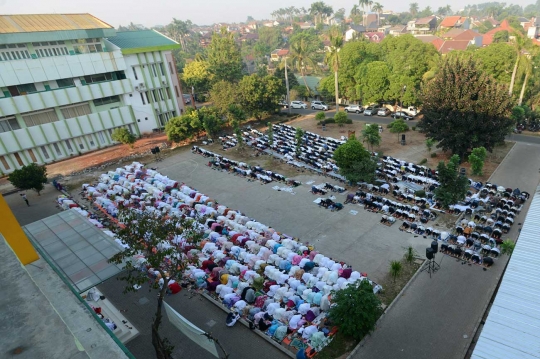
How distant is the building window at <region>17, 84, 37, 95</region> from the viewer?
39.3m

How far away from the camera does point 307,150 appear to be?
38156 mm

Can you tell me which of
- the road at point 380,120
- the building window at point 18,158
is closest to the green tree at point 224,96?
the road at point 380,120

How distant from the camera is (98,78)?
44781mm

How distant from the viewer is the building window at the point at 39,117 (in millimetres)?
40391

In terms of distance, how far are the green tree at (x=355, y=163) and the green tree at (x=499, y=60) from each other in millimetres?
27449

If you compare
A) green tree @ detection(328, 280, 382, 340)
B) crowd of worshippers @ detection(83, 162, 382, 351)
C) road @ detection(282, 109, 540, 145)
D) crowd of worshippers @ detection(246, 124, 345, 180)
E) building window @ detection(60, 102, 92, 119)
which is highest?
building window @ detection(60, 102, 92, 119)

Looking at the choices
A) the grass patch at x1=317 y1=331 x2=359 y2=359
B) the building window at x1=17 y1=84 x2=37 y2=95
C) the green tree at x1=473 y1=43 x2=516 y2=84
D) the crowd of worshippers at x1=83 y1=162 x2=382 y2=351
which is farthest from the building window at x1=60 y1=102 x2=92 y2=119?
the green tree at x1=473 y1=43 x2=516 y2=84

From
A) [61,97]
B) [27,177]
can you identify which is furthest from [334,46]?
[27,177]

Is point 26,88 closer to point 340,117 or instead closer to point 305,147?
point 305,147

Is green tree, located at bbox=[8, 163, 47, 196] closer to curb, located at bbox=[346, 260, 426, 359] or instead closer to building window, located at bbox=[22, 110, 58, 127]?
building window, located at bbox=[22, 110, 58, 127]

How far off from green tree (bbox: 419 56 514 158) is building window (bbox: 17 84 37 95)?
4606cm

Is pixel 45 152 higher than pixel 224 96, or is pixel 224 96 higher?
pixel 224 96

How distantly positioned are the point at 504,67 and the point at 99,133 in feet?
186

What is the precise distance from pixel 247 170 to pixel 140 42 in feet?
94.6
